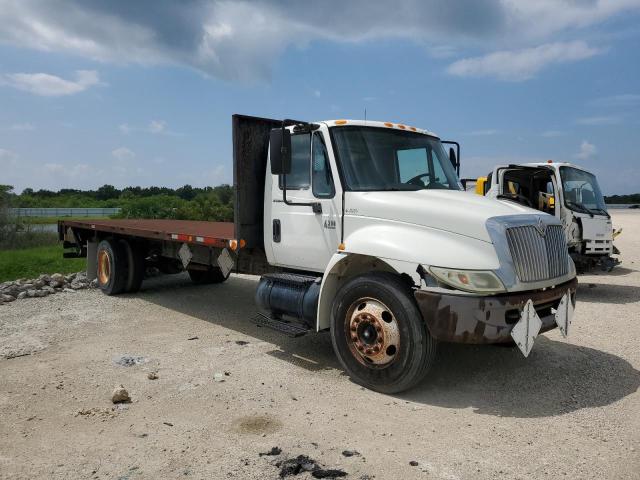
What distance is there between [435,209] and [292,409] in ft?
6.96

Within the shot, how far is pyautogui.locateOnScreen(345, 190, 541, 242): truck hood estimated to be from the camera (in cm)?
431

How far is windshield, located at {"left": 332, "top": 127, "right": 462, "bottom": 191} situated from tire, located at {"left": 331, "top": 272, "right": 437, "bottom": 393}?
1.06 metres

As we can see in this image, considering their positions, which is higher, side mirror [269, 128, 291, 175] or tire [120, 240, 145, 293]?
side mirror [269, 128, 291, 175]

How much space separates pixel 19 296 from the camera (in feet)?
31.0

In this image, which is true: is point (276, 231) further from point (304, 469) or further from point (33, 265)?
point (33, 265)

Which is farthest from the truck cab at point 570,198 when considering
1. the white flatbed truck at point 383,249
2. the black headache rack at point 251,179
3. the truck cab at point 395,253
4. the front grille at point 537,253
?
the black headache rack at point 251,179

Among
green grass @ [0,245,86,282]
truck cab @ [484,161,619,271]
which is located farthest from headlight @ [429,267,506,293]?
green grass @ [0,245,86,282]

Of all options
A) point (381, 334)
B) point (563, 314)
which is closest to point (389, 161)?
point (381, 334)

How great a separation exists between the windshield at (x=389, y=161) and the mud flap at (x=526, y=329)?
67.2 inches

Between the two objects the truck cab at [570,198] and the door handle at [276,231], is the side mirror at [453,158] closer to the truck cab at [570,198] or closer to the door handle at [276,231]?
the door handle at [276,231]

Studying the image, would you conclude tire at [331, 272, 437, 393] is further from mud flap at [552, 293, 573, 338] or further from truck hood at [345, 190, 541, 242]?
mud flap at [552, 293, 573, 338]

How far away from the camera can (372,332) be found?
4617 millimetres

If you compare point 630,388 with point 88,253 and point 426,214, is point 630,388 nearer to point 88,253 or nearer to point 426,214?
point 426,214

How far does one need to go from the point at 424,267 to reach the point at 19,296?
27.3ft
